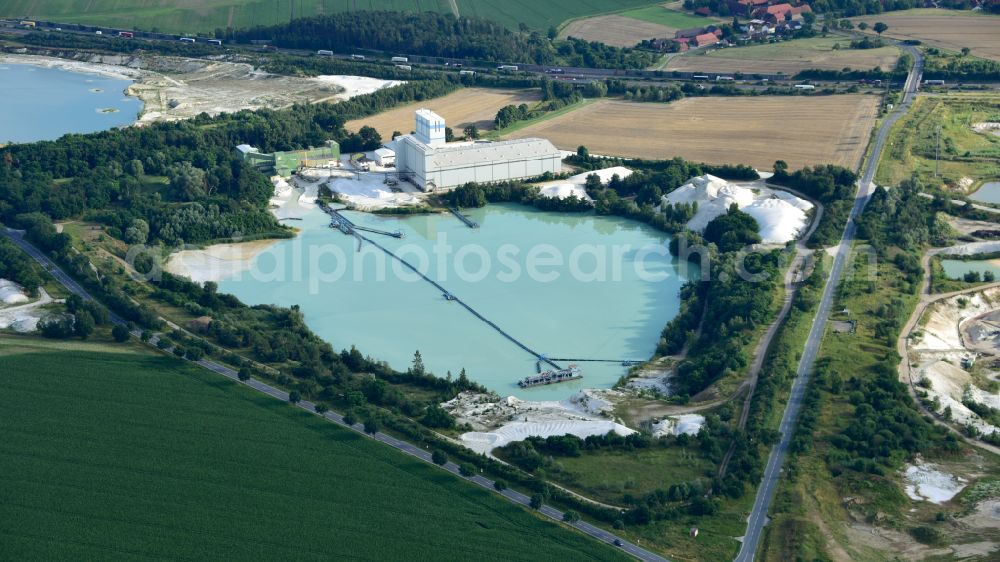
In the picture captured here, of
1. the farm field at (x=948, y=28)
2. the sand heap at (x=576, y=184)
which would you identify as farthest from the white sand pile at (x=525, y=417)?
the farm field at (x=948, y=28)

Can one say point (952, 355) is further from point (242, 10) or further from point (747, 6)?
point (242, 10)

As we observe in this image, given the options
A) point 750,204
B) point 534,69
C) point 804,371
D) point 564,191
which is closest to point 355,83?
point 534,69

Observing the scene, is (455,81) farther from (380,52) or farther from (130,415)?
(130,415)

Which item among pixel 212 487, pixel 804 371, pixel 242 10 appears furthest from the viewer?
pixel 242 10

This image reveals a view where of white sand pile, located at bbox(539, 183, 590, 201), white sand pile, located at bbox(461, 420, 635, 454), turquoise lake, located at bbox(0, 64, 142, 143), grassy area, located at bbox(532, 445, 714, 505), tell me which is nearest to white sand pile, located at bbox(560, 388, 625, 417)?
white sand pile, located at bbox(461, 420, 635, 454)

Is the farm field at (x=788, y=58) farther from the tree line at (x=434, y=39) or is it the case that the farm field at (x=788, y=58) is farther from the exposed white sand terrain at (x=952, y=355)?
the exposed white sand terrain at (x=952, y=355)
